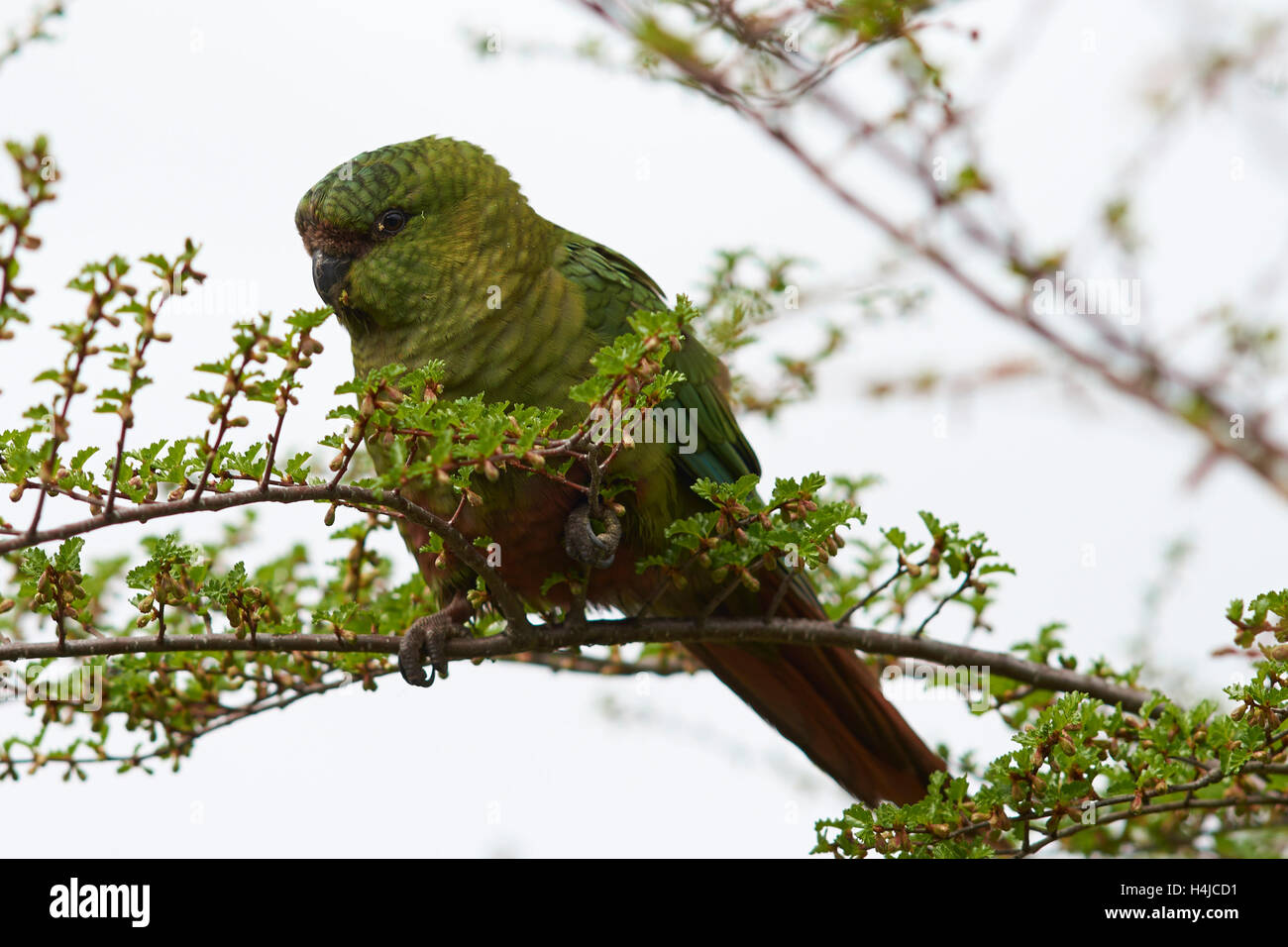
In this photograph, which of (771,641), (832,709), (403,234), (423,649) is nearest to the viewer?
(771,641)

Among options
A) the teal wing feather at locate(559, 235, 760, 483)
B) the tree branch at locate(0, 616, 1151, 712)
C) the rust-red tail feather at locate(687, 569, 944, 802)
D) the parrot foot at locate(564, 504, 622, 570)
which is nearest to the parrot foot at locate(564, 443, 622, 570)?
the parrot foot at locate(564, 504, 622, 570)

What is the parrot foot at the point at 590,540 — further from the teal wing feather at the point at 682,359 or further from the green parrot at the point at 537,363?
the teal wing feather at the point at 682,359

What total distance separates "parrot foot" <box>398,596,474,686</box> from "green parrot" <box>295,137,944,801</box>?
0.7 inches

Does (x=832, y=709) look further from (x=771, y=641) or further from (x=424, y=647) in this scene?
(x=424, y=647)

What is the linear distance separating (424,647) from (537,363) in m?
0.82

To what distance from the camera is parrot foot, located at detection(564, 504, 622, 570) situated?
3.03 metres

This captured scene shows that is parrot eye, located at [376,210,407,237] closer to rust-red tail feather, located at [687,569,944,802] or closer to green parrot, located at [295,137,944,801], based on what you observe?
green parrot, located at [295,137,944,801]

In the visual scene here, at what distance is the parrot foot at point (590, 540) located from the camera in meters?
3.03

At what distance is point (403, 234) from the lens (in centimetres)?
349

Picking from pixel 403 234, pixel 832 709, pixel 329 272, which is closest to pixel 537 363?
pixel 403 234

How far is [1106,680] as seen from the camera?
10.4 feet

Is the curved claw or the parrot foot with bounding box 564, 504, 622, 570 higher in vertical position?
the parrot foot with bounding box 564, 504, 622, 570
